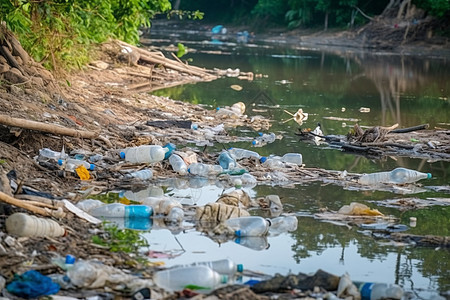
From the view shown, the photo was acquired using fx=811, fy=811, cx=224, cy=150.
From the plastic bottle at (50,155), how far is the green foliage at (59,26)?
2.48 metres

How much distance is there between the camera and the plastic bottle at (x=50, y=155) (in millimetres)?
7176

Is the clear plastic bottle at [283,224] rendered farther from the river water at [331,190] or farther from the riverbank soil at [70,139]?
the riverbank soil at [70,139]

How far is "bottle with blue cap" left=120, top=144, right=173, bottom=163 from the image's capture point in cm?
745

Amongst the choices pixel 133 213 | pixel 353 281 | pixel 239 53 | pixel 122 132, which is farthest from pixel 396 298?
pixel 239 53

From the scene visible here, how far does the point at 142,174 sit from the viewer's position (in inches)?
277

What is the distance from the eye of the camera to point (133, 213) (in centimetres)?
581

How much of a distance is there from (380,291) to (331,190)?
2881mm

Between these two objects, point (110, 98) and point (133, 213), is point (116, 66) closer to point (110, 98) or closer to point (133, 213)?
point (110, 98)

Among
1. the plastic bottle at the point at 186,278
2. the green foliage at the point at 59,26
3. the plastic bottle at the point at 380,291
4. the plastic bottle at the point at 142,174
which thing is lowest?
the plastic bottle at the point at 142,174

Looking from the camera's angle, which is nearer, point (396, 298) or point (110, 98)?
point (396, 298)

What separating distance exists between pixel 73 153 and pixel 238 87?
893 centimetres

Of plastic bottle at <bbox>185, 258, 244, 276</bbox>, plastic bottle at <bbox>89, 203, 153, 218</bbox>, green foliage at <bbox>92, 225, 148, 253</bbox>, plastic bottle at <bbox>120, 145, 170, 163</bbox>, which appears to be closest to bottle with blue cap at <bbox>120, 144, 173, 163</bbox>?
plastic bottle at <bbox>120, 145, 170, 163</bbox>

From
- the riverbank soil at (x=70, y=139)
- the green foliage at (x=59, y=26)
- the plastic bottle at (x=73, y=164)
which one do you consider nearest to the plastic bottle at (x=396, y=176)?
the riverbank soil at (x=70, y=139)

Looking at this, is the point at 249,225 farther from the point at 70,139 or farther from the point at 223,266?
the point at 70,139
